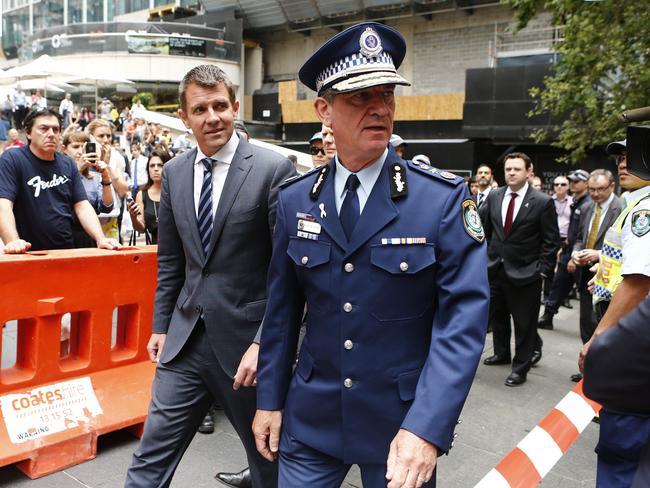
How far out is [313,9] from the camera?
32094mm

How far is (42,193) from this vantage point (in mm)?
4531

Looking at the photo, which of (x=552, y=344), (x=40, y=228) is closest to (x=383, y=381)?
(x=40, y=228)

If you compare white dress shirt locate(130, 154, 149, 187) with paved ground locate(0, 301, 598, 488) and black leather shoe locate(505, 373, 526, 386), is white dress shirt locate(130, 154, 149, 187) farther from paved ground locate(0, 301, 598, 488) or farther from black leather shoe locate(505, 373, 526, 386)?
black leather shoe locate(505, 373, 526, 386)

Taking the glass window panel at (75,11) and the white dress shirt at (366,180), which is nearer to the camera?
the white dress shirt at (366,180)

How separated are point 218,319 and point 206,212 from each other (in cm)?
50

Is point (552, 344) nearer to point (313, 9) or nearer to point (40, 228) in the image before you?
point (40, 228)

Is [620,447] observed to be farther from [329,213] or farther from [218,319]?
[218,319]

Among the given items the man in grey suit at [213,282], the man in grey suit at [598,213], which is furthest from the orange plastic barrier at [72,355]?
the man in grey suit at [598,213]

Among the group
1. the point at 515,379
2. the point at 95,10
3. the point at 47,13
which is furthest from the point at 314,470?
the point at 47,13

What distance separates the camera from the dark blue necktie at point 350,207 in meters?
1.95

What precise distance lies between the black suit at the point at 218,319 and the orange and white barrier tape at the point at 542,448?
1.02m

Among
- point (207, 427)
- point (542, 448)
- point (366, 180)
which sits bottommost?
point (207, 427)

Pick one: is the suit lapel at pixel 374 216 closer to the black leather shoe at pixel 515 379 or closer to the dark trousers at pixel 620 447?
the dark trousers at pixel 620 447

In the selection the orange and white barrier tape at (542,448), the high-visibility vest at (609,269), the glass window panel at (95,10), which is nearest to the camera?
the orange and white barrier tape at (542,448)
